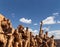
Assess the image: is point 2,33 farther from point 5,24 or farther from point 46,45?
point 46,45

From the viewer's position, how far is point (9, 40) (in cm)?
1833

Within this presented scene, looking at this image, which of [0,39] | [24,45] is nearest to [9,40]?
[0,39]

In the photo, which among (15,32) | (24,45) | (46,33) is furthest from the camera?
(46,33)

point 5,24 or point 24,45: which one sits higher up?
point 5,24

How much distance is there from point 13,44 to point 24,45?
233cm

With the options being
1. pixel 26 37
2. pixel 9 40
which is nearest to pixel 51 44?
pixel 26 37

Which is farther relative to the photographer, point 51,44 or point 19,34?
point 51,44

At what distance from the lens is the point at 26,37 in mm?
21984

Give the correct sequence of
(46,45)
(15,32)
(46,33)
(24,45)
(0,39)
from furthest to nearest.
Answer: (46,33), (46,45), (24,45), (15,32), (0,39)

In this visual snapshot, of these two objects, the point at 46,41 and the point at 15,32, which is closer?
the point at 15,32

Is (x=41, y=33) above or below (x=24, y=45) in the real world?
above

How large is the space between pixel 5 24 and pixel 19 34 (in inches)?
66.2

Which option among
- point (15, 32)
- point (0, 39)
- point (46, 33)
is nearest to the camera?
point (0, 39)

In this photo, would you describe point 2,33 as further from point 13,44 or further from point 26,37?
point 26,37
